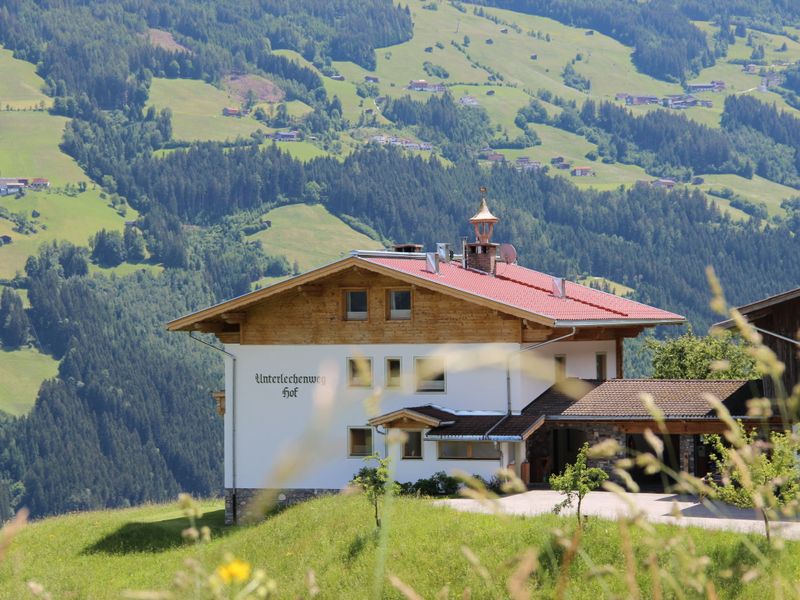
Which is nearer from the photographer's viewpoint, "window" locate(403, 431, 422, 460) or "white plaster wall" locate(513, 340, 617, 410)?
"window" locate(403, 431, 422, 460)

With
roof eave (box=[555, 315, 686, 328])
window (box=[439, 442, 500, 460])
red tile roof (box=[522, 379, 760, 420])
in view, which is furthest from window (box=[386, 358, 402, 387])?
roof eave (box=[555, 315, 686, 328])

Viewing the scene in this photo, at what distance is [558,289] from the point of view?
47.5 metres

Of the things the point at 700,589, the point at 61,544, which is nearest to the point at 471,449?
the point at 61,544

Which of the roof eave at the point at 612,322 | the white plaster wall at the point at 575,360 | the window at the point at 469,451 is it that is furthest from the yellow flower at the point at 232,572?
the window at the point at 469,451

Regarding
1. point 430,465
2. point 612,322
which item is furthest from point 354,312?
point 612,322

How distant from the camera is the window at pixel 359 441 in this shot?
41.8m

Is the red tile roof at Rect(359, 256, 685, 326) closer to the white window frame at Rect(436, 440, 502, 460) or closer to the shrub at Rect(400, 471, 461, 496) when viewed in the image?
the white window frame at Rect(436, 440, 502, 460)

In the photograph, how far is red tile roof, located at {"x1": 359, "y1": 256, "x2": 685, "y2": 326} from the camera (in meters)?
41.6

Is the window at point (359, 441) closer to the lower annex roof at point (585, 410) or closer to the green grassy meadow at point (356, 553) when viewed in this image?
the lower annex roof at point (585, 410)

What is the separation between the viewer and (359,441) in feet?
138

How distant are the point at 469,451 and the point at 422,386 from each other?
220 cm

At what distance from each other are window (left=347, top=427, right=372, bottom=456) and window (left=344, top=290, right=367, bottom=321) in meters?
3.10

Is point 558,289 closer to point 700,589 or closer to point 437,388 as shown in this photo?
point 437,388

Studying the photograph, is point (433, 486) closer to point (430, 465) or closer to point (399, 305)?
point (430, 465)
